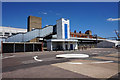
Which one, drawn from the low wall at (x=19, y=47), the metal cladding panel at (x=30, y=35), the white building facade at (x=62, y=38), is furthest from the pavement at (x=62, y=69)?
the metal cladding panel at (x=30, y=35)

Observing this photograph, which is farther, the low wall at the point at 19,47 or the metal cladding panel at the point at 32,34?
the metal cladding panel at the point at 32,34

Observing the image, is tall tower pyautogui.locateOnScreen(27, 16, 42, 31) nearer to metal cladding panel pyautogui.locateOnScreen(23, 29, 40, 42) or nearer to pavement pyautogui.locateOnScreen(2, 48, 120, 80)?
metal cladding panel pyautogui.locateOnScreen(23, 29, 40, 42)

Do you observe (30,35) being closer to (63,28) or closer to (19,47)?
(19,47)

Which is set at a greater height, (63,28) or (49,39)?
(63,28)

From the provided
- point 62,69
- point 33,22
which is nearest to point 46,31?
point 62,69

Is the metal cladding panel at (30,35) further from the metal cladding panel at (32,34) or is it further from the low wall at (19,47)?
the low wall at (19,47)

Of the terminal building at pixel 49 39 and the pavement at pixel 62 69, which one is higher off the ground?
the terminal building at pixel 49 39

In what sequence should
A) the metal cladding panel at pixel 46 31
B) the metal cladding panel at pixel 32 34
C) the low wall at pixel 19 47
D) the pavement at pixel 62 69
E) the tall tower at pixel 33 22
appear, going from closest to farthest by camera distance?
the pavement at pixel 62 69 < the low wall at pixel 19 47 < the metal cladding panel at pixel 32 34 < the metal cladding panel at pixel 46 31 < the tall tower at pixel 33 22

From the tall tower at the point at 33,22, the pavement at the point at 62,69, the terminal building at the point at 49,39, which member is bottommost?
the pavement at the point at 62,69

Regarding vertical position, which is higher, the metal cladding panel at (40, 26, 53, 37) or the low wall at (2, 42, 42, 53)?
the metal cladding panel at (40, 26, 53, 37)

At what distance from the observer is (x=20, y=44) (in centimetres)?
3066

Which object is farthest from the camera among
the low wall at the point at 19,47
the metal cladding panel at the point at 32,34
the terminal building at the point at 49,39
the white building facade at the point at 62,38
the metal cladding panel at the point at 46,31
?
the metal cladding panel at the point at 46,31

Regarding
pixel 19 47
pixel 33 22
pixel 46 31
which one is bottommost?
pixel 19 47

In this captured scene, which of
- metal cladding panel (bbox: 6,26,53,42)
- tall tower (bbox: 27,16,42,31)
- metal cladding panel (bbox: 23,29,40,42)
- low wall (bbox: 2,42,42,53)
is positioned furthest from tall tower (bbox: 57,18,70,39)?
tall tower (bbox: 27,16,42,31)
